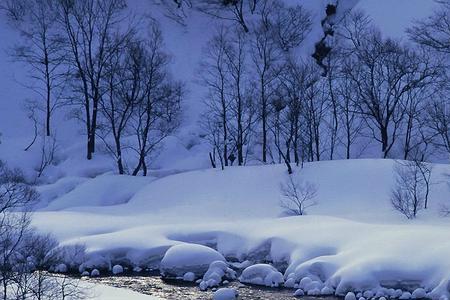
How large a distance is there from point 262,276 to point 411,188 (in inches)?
366

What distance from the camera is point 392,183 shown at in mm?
29234

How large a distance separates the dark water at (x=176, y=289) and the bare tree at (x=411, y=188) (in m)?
8.94

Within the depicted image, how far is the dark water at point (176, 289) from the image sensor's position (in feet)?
61.6

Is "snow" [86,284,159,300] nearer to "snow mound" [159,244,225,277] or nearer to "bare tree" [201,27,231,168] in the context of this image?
"snow mound" [159,244,225,277]

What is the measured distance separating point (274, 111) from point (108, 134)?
10326 millimetres

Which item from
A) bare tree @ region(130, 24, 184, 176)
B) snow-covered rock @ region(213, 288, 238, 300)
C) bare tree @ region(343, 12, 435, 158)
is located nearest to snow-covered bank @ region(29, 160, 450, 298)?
snow-covered rock @ region(213, 288, 238, 300)

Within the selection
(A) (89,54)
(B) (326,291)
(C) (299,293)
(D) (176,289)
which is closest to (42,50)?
Result: (A) (89,54)

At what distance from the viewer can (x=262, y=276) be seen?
20359 millimetres

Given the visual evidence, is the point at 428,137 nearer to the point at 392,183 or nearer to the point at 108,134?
the point at 392,183

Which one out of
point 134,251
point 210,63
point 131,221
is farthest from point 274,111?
point 134,251

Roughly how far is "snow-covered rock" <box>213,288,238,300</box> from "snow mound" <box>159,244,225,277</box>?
2724 mm

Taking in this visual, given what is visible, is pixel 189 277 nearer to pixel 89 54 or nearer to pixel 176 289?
pixel 176 289

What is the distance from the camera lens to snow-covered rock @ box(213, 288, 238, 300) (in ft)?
59.9

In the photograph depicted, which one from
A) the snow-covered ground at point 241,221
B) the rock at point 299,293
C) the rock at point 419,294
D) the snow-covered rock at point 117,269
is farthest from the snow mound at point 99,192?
the rock at point 419,294
